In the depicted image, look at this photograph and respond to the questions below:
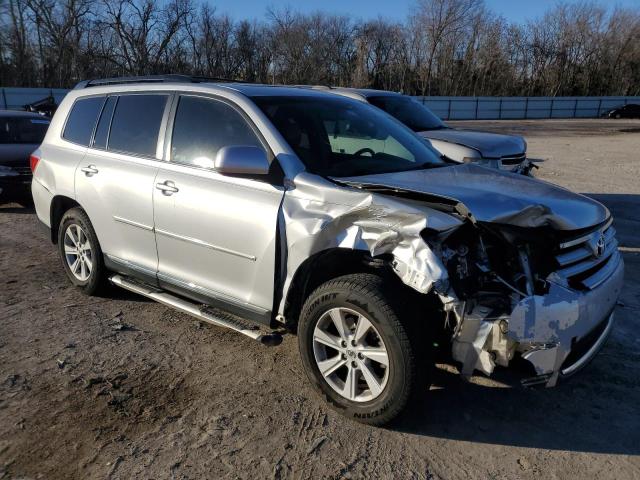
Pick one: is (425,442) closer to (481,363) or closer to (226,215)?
(481,363)

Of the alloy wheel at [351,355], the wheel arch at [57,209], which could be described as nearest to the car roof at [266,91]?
the alloy wheel at [351,355]

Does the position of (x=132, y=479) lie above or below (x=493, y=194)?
below

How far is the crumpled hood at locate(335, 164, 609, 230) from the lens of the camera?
3.02 metres

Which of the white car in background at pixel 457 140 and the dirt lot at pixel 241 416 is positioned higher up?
the white car in background at pixel 457 140

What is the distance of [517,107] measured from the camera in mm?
49344

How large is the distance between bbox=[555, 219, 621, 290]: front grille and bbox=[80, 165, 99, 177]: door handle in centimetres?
374

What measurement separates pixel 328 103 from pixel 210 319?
1.91 metres

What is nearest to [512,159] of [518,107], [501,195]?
[501,195]

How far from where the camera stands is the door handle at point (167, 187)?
4026 millimetres

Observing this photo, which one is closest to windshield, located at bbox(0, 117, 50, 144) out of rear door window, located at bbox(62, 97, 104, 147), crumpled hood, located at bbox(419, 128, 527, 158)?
rear door window, located at bbox(62, 97, 104, 147)

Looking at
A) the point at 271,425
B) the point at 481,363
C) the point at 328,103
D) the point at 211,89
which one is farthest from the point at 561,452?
the point at 211,89

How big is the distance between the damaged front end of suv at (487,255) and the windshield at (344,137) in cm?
42

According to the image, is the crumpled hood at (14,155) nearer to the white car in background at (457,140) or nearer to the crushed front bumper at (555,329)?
the white car in background at (457,140)

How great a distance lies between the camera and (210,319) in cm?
387
